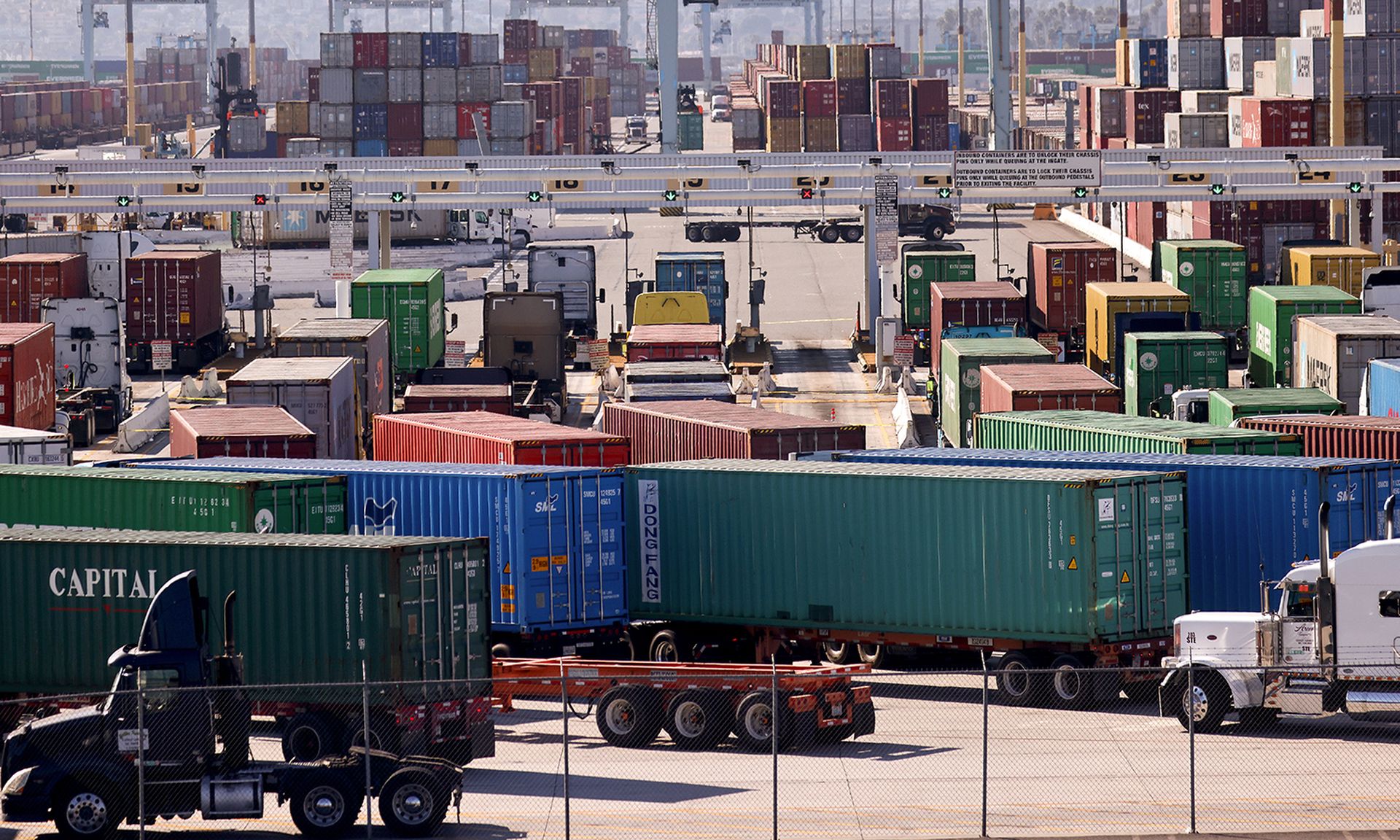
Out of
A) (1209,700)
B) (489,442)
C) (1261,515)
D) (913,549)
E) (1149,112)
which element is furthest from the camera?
(1149,112)

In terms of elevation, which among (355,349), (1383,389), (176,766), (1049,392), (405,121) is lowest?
(176,766)

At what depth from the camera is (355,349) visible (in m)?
49.6

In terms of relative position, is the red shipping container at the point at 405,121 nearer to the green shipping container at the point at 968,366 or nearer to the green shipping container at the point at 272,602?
the green shipping container at the point at 968,366

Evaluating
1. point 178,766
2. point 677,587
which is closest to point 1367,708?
point 677,587

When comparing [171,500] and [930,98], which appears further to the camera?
[930,98]

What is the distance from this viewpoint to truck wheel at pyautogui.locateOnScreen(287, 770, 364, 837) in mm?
21094

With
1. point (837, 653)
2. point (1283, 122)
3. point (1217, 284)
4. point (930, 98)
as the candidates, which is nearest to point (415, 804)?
point (837, 653)

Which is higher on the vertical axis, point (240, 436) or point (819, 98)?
point (819, 98)

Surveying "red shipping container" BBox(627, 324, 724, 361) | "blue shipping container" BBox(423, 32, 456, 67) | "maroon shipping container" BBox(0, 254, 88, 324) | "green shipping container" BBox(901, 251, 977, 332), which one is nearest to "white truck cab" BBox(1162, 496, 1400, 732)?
"red shipping container" BBox(627, 324, 724, 361)

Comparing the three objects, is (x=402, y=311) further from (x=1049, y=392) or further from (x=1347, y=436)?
(x=1347, y=436)

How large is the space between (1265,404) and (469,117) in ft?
275

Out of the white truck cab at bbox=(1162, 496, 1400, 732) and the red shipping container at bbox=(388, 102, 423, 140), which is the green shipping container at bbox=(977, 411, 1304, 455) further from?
the red shipping container at bbox=(388, 102, 423, 140)

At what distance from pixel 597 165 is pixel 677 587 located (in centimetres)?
3762

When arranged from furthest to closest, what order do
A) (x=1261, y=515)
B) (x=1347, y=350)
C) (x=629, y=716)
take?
(x=1347, y=350) < (x=1261, y=515) < (x=629, y=716)
